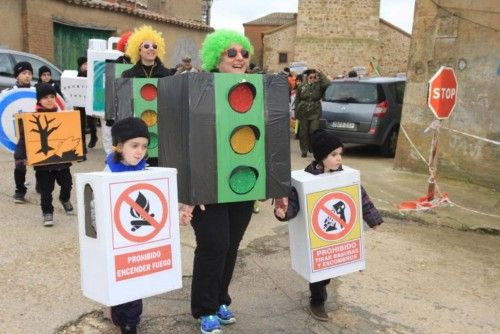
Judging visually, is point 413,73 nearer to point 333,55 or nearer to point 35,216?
point 35,216

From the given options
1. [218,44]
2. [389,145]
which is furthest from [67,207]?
[389,145]

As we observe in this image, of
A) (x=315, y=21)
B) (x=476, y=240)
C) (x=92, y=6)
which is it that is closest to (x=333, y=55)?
(x=315, y=21)

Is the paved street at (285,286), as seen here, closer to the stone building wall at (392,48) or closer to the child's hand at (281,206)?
the child's hand at (281,206)

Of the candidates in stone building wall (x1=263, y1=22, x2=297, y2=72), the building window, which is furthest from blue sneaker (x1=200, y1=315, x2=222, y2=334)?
the building window

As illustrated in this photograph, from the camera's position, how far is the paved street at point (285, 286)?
134 inches

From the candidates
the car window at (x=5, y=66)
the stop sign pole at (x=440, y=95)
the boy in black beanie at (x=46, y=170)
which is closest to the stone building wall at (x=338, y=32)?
the car window at (x=5, y=66)

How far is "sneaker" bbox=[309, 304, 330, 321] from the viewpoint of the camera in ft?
11.5

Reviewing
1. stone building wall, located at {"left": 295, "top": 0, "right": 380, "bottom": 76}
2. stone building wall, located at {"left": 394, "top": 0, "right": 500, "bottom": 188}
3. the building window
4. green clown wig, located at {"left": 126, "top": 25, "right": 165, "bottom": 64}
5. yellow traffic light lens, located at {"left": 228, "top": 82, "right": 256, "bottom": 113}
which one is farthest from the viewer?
the building window

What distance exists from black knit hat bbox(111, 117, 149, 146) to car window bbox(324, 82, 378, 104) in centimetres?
813

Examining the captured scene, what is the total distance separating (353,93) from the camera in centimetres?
1067

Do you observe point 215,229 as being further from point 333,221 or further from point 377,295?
point 377,295

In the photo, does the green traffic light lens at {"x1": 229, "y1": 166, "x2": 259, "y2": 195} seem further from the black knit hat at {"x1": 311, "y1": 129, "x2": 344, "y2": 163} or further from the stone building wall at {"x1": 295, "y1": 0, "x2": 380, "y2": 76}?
the stone building wall at {"x1": 295, "y1": 0, "x2": 380, "y2": 76}

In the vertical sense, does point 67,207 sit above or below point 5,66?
below

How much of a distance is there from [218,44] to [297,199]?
3.50ft
